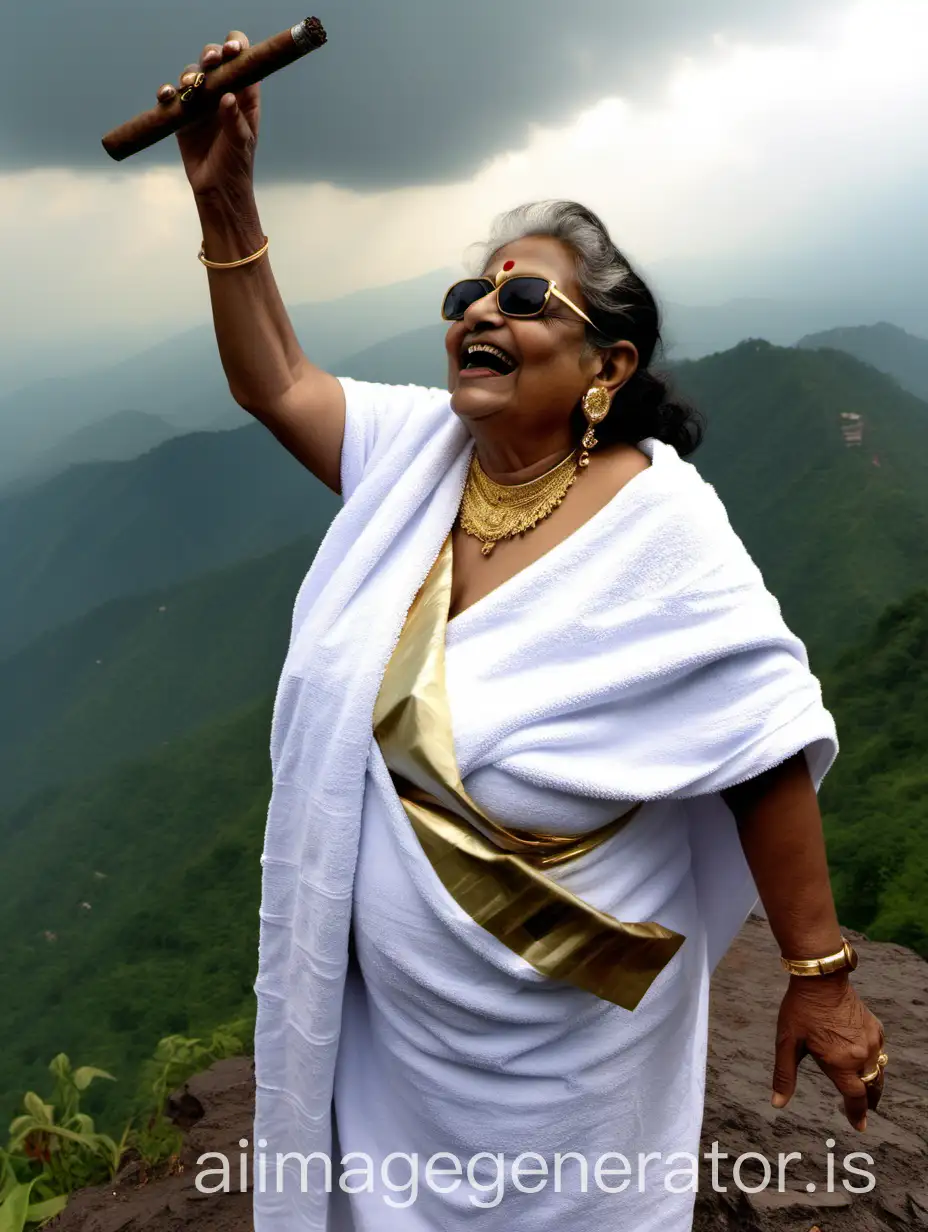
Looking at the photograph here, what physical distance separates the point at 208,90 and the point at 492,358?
58 cm

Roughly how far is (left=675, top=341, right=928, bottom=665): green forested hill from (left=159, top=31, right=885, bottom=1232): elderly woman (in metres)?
6.04

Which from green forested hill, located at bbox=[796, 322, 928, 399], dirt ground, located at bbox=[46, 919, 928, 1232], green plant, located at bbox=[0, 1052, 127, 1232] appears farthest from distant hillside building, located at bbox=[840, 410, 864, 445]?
green plant, located at bbox=[0, 1052, 127, 1232]

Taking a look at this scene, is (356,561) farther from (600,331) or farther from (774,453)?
(774,453)

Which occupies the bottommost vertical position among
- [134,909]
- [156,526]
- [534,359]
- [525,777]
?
[156,526]

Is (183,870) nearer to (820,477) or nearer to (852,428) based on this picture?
(820,477)

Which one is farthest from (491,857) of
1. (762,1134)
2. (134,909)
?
(134,909)

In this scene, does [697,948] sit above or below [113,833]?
above

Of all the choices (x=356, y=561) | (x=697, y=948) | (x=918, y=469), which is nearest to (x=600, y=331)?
(x=356, y=561)

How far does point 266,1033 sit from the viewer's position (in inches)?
68.8

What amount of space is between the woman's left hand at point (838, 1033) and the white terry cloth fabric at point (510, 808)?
0.19 meters

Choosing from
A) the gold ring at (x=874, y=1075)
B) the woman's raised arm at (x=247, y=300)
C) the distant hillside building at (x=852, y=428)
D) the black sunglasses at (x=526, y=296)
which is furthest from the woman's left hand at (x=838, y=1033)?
the distant hillside building at (x=852, y=428)

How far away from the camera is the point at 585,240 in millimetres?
1533

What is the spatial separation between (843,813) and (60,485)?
25383 millimetres

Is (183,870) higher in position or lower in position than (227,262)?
lower
